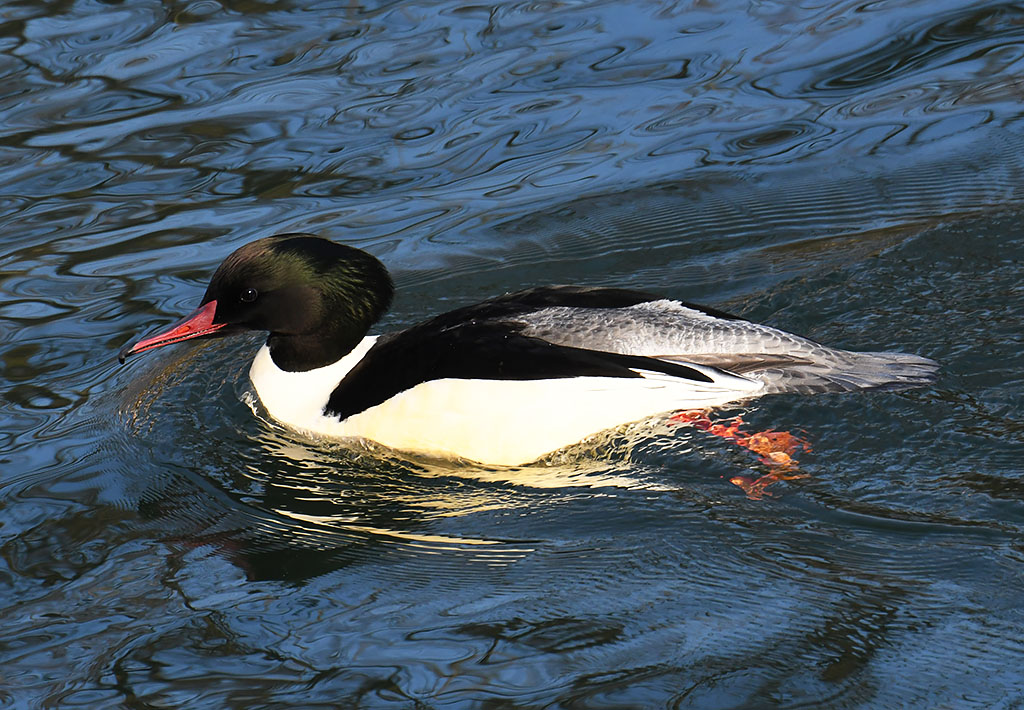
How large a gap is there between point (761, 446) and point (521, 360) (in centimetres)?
105

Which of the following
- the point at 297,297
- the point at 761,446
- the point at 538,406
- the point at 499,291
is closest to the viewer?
the point at 761,446

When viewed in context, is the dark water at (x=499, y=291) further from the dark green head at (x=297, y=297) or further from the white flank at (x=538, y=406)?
the dark green head at (x=297, y=297)

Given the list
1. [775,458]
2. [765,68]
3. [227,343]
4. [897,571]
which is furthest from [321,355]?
[765,68]

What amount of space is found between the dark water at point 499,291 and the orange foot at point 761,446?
0.06 metres

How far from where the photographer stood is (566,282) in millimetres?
7520

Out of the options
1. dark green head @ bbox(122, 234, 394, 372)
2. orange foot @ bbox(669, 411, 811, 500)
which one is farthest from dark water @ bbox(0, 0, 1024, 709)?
dark green head @ bbox(122, 234, 394, 372)

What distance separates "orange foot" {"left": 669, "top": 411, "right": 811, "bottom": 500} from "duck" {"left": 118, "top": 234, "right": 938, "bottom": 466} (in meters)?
0.07

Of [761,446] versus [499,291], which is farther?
[499,291]

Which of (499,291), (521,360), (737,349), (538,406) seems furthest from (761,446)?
(499,291)

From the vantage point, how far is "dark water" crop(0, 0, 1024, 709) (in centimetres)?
450

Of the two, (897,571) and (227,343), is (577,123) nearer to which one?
(227,343)

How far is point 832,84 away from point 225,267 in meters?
4.92

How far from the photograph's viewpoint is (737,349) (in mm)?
5730

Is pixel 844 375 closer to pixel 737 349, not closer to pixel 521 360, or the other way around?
pixel 737 349
